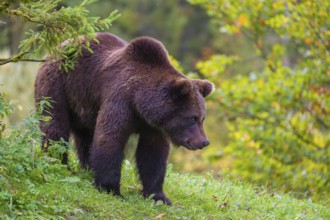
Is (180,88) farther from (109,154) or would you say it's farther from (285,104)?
(285,104)

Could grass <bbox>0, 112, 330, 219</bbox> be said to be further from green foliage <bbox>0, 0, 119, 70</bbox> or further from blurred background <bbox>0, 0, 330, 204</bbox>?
blurred background <bbox>0, 0, 330, 204</bbox>

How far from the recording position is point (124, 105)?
756 cm

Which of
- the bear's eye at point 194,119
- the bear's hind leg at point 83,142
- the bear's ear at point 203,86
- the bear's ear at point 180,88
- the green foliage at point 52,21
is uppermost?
the green foliage at point 52,21

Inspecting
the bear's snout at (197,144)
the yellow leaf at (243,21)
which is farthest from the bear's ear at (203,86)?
the yellow leaf at (243,21)

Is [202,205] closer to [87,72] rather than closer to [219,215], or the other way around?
[219,215]

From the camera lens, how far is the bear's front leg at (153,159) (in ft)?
25.7

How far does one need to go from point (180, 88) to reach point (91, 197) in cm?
157

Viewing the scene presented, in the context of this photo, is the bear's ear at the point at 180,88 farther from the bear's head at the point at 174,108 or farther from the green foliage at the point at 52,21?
the green foliage at the point at 52,21

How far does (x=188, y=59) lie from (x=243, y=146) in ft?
66.8

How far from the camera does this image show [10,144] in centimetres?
667

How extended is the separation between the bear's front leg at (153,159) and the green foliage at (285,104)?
494 centimetres

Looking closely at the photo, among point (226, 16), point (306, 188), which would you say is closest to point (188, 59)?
point (226, 16)

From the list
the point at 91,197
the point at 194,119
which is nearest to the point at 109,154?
the point at 91,197

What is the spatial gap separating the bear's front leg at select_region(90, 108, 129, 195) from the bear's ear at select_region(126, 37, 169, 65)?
859 millimetres
